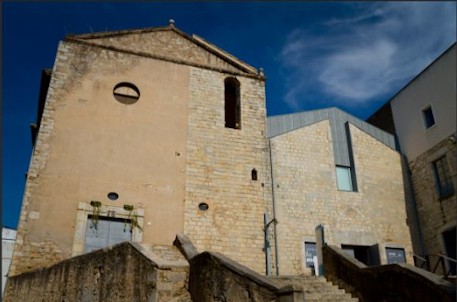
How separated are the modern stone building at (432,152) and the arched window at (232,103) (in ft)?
20.4

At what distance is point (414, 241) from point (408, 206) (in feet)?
4.03

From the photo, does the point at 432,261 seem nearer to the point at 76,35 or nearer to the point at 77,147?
the point at 77,147

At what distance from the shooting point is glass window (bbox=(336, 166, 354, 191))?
47.6 ft

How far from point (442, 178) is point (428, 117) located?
2.28m

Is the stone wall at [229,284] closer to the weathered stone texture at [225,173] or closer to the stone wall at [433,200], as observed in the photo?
the weathered stone texture at [225,173]

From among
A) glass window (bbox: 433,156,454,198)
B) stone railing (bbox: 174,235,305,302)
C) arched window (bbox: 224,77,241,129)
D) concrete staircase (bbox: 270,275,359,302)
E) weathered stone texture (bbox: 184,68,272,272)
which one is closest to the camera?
stone railing (bbox: 174,235,305,302)

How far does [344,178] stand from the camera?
1470 cm

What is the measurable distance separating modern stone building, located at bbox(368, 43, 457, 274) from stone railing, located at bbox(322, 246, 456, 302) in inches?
213

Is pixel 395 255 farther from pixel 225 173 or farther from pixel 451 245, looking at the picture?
pixel 225 173

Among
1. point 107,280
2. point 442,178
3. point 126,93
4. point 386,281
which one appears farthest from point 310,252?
point 126,93

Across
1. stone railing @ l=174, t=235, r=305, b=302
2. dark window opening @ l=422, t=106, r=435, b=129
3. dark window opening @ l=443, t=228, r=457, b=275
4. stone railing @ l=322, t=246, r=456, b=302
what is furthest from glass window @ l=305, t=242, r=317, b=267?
dark window opening @ l=422, t=106, r=435, b=129

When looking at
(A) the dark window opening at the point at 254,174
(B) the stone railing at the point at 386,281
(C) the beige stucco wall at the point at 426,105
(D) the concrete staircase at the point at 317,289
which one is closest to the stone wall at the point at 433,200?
A: (C) the beige stucco wall at the point at 426,105

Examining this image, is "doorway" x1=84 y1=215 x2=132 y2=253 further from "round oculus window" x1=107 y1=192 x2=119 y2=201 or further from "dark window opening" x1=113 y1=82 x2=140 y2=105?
"dark window opening" x1=113 y1=82 x2=140 y2=105

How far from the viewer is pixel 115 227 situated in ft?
37.7
